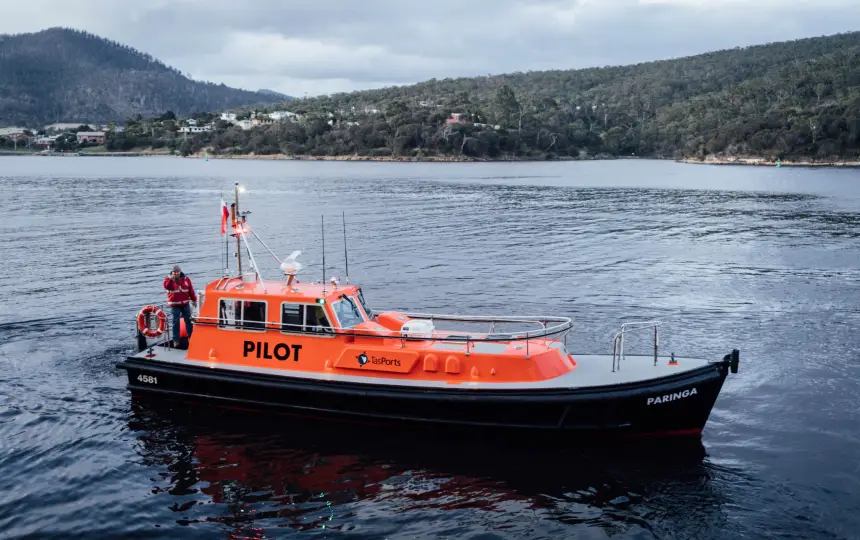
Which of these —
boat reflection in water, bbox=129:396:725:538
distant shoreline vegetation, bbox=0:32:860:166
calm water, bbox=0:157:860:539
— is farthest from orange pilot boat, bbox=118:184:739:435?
distant shoreline vegetation, bbox=0:32:860:166

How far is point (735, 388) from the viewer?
17031 mm

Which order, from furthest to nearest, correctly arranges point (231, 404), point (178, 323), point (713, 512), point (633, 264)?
point (633, 264), point (178, 323), point (231, 404), point (713, 512)

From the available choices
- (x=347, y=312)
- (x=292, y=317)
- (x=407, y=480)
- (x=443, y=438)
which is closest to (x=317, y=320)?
(x=292, y=317)

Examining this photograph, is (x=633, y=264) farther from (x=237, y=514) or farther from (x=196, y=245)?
(x=237, y=514)

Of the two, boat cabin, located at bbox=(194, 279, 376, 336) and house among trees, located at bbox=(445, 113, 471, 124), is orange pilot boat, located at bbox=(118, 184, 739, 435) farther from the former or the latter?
house among trees, located at bbox=(445, 113, 471, 124)

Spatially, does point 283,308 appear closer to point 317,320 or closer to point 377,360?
point 317,320

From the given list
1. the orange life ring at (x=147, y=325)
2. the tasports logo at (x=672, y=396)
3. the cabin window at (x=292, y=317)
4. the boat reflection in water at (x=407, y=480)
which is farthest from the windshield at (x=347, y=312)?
the tasports logo at (x=672, y=396)

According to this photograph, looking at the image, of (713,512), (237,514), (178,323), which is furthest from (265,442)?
(713,512)

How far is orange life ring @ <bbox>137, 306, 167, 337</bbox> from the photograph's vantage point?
16.9 metres

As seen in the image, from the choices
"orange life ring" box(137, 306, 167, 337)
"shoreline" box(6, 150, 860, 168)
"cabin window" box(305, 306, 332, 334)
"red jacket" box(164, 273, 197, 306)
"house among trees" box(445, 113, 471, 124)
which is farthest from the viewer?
"house among trees" box(445, 113, 471, 124)

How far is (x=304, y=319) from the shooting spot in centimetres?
1462

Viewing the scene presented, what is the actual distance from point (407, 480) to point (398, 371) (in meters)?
2.16

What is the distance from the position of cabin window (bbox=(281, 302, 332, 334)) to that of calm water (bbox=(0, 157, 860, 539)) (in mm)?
1983

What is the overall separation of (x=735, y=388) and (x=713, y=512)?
5987mm
